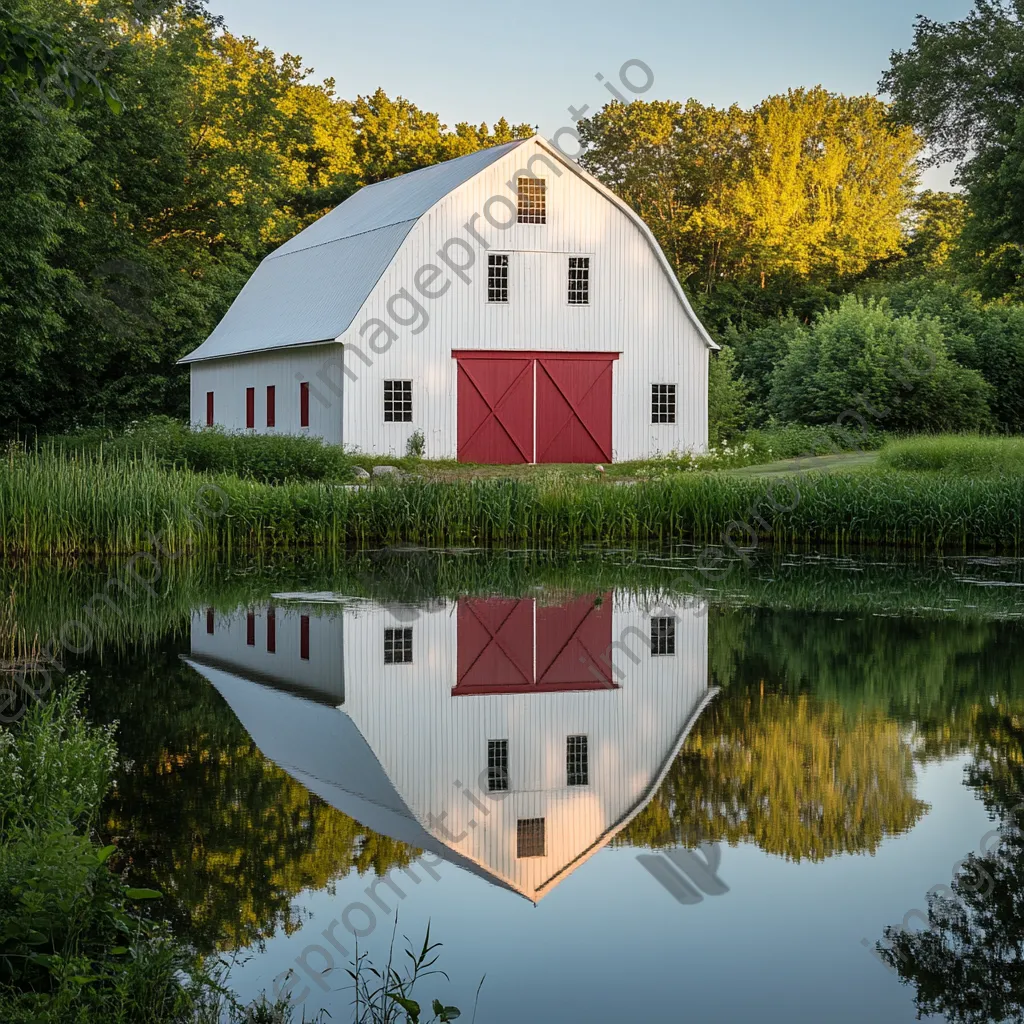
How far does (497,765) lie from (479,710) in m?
1.50

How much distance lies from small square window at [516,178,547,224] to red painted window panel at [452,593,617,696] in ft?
58.0

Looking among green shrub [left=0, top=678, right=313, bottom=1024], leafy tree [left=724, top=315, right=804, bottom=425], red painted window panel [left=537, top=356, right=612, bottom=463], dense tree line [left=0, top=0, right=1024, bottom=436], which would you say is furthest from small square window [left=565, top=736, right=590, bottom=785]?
leafy tree [left=724, top=315, right=804, bottom=425]

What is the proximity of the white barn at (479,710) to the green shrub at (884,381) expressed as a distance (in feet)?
77.1

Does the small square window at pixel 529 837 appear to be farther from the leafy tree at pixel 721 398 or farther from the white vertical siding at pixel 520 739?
the leafy tree at pixel 721 398

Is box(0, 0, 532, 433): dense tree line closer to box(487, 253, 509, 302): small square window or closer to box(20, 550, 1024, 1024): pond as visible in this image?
box(487, 253, 509, 302): small square window

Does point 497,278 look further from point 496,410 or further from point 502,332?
point 496,410

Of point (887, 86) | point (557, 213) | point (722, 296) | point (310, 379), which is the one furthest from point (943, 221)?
point (310, 379)

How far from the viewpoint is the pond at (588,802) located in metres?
5.51

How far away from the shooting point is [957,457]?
85.9 ft

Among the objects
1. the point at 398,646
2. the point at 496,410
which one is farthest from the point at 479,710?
the point at 496,410

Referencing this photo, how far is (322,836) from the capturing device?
6.92m

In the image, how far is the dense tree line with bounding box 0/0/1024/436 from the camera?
31234mm

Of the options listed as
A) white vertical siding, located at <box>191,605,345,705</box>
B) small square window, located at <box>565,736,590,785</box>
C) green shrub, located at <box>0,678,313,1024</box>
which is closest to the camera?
green shrub, located at <box>0,678,313,1024</box>

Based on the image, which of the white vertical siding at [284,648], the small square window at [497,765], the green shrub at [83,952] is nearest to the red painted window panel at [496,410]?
the white vertical siding at [284,648]
